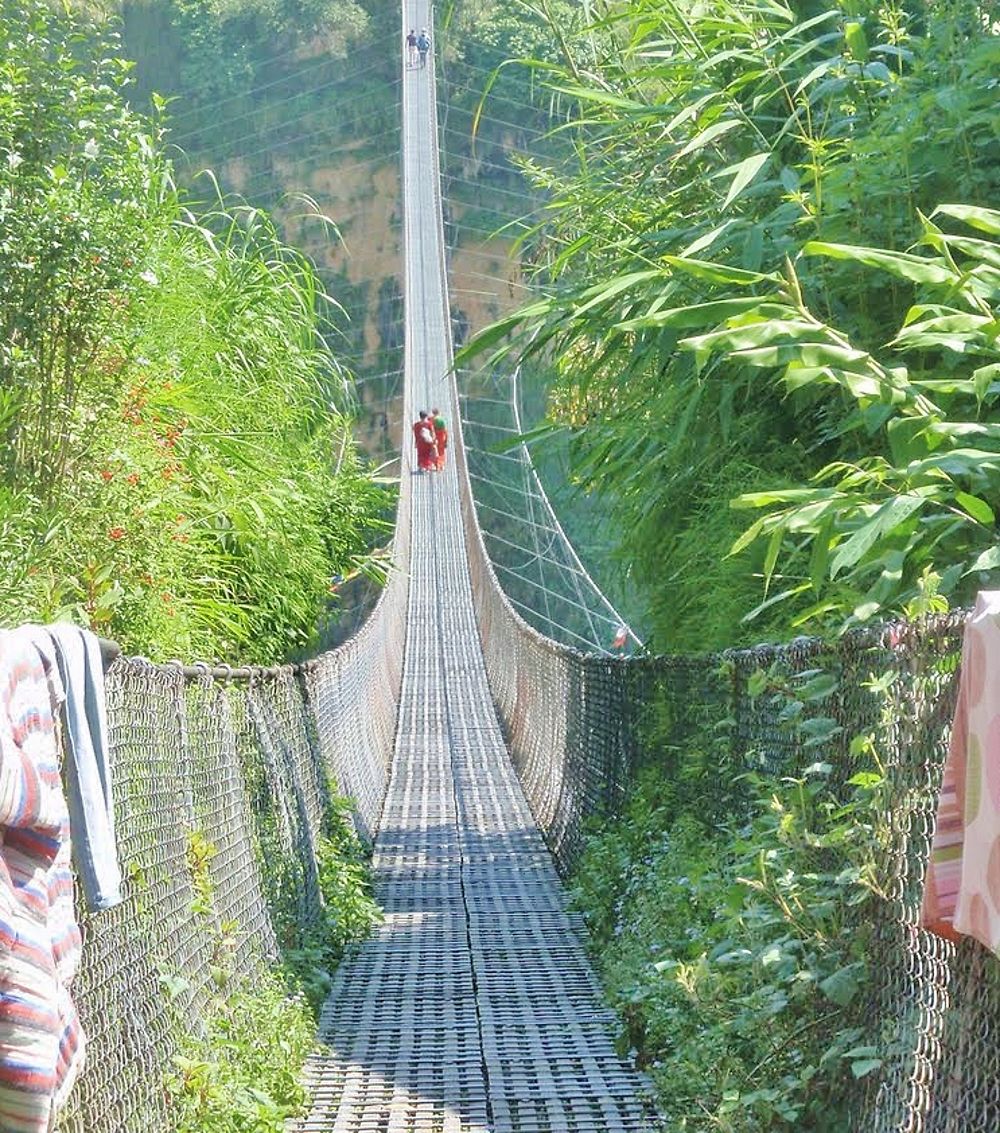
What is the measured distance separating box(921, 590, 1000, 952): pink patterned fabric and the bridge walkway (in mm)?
1464

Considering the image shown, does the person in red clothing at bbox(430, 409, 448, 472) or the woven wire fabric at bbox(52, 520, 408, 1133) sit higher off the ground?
the person in red clothing at bbox(430, 409, 448, 472)

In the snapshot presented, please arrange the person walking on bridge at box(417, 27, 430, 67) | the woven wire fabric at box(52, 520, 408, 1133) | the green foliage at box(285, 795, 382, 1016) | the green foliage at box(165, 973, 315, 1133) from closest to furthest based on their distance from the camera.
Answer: the woven wire fabric at box(52, 520, 408, 1133)
the green foliage at box(165, 973, 315, 1133)
the green foliage at box(285, 795, 382, 1016)
the person walking on bridge at box(417, 27, 430, 67)

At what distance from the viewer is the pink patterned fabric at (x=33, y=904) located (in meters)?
1.64

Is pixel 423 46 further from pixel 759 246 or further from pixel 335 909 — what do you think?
pixel 759 246

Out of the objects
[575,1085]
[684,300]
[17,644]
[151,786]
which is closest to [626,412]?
[684,300]

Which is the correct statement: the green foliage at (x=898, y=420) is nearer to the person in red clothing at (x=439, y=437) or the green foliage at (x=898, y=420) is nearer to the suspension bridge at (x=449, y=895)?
the suspension bridge at (x=449, y=895)

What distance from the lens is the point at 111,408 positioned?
17.1ft

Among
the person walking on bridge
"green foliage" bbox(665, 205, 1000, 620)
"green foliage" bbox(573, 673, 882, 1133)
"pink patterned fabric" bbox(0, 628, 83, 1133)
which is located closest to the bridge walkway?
"green foliage" bbox(573, 673, 882, 1133)

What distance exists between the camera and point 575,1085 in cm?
337

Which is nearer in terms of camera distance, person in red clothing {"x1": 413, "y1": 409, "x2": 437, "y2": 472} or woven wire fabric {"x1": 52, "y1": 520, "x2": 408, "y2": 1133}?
woven wire fabric {"x1": 52, "y1": 520, "x2": 408, "y2": 1133}

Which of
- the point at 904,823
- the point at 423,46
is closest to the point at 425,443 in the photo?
the point at 423,46

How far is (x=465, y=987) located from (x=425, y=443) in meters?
15.8

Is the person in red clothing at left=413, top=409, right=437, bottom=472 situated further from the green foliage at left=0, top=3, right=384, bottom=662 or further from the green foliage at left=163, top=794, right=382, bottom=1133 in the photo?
the green foliage at left=163, top=794, right=382, bottom=1133

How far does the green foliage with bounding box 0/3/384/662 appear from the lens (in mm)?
4766
